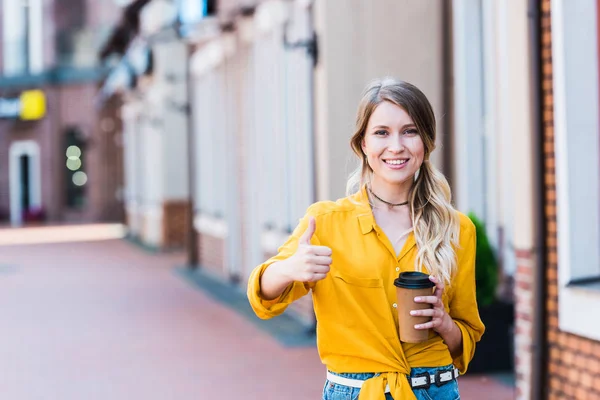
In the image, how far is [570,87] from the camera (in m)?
4.53

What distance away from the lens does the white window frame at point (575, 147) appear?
4.51 metres

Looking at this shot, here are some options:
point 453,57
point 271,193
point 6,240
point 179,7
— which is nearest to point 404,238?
point 453,57

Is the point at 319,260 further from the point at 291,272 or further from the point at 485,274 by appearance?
the point at 485,274

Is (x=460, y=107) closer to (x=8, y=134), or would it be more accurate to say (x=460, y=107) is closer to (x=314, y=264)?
(x=314, y=264)

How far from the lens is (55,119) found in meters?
31.8

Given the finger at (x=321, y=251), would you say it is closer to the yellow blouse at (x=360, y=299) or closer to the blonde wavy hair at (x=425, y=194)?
the yellow blouse at (x=360, y=299)

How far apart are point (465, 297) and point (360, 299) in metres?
0.31

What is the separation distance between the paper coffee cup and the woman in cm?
3

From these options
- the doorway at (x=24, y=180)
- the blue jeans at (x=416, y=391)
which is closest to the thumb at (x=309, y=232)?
the blue jeans at (x=416, y=391)

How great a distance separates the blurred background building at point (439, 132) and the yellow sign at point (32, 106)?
11413 millimetres

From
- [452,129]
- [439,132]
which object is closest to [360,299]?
[439,132]

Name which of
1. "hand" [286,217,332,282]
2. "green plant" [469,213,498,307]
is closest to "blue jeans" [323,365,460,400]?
"hand" [286,217,332,282]

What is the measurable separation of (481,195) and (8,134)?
27.9 meters

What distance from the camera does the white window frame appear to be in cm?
451
